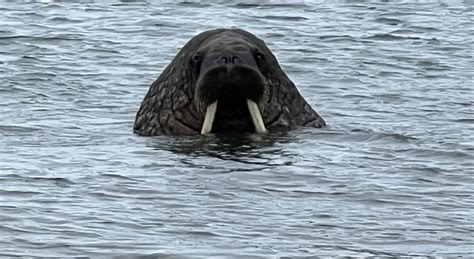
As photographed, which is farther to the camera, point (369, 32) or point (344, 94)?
point (369, 32)

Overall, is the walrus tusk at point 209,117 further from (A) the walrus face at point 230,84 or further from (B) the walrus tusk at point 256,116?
(B) the walrus tusk at point 256,116

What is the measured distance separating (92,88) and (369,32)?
555 cm

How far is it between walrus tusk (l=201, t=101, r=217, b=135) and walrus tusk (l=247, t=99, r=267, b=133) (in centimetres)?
26

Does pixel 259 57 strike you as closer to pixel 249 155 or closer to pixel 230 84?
pixel 230 84

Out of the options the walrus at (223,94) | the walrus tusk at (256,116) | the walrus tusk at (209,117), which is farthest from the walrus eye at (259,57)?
the walrus tusk at (209,117)

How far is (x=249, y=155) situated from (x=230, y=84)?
632 millimetres

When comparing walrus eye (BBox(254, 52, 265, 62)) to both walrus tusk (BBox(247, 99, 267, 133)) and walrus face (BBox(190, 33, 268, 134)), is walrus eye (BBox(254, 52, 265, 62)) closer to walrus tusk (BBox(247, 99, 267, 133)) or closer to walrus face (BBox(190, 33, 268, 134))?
walrus face (BBox(190, 33, 268, 134))

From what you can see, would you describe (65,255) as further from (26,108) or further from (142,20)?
(142,20)

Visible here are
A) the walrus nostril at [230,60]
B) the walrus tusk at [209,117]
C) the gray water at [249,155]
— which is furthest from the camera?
the walrus tusk at [209,117]

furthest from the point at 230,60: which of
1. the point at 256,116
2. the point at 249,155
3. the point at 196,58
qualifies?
the point at 249,155

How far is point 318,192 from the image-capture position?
10406 mm

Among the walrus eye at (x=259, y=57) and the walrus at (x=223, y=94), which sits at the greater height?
the walrus eye at (x=259, y=57)

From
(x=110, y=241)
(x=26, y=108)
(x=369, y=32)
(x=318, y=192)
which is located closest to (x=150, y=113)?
(x=26, y=108)

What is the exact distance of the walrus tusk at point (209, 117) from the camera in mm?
12453
